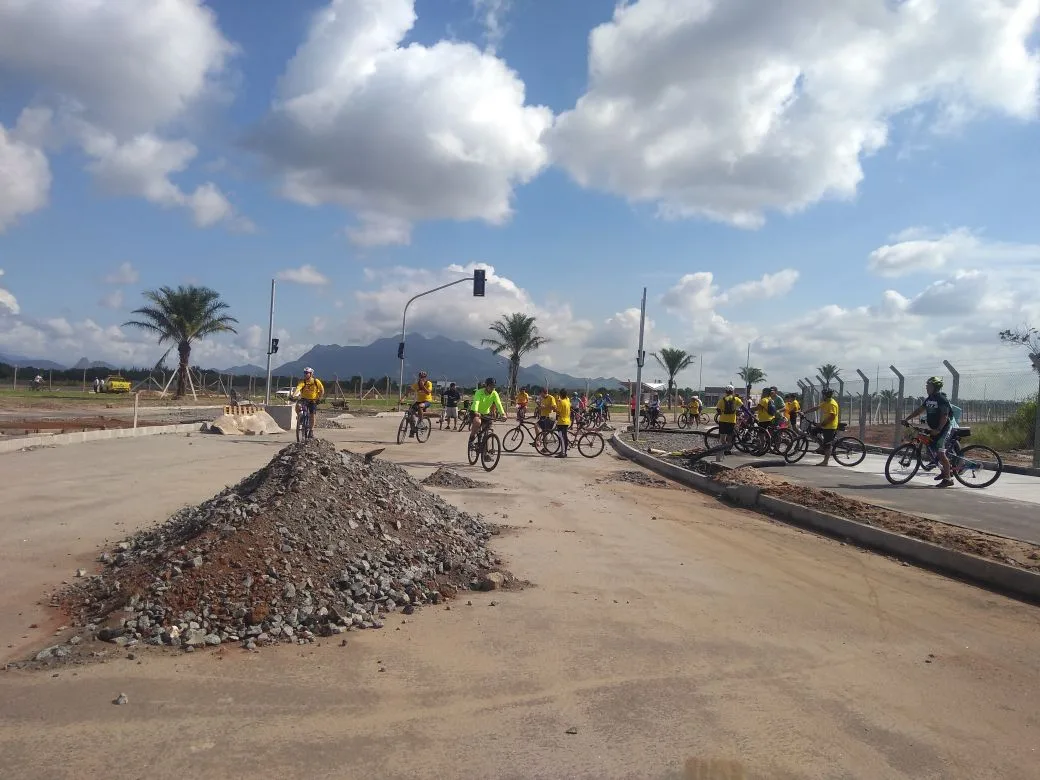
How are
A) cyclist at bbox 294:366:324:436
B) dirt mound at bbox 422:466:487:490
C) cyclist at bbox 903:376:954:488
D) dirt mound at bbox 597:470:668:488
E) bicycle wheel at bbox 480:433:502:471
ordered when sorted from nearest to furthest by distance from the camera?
dirt mound at bbox 422:466:487:490 < cyclist at bbox 903:376:954:488 < dirt mound at bbox 597:470:668:488 < bicycle wheel at bbox 480:433:502:471 < cyclist at bbox 294:366:324:436

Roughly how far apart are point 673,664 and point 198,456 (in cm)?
1281

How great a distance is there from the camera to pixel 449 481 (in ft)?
39.5

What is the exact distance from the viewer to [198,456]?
599 inches

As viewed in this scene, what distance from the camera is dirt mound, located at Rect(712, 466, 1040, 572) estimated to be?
738 cm

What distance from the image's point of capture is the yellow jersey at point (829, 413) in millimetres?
16203

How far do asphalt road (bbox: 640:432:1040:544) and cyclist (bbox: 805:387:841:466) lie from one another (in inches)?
17.6

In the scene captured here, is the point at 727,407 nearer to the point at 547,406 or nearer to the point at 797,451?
the point at 797,451

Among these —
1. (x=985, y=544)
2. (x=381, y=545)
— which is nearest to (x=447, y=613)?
(x=381, y=545)

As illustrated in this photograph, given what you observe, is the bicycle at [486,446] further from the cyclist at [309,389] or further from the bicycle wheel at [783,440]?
the bicycle wheel at [783,440]

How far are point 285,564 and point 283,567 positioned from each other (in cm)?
3

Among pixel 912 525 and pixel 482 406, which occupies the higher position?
pixel 482 406

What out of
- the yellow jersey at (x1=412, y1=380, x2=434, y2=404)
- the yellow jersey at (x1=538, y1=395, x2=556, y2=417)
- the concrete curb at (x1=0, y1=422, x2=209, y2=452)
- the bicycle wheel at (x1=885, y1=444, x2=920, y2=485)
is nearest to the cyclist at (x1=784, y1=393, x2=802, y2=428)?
the bicycle wheel at (x1=885, y1=444, x2=920, y2=485)

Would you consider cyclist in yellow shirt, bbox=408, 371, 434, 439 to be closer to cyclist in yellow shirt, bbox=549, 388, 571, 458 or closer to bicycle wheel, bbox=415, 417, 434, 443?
bicycle wheel, bbox=415, 417, 434, 443

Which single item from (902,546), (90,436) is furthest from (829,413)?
(90,436)
